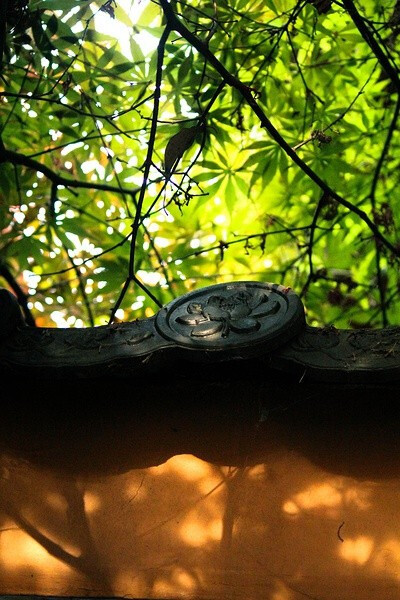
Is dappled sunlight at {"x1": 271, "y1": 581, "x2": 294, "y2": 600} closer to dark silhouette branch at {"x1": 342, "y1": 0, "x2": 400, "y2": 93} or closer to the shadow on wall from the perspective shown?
the shadow on wall

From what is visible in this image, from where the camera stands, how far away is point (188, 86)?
8.39ft

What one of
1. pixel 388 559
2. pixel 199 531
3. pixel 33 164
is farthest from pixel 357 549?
pixel 33 164

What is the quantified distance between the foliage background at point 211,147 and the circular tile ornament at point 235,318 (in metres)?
0.44

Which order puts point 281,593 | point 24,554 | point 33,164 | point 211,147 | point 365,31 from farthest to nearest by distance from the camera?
point 211,147 → point 33,164 → point 365,31 → point 24,554 → point 281,593

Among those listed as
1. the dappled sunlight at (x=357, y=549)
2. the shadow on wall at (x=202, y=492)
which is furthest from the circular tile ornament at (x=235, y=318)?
the dappled sunlight at (x=357, y=549)

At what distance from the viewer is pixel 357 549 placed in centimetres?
155

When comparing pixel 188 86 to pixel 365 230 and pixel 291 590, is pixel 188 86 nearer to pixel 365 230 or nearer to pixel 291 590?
pixel 365 230

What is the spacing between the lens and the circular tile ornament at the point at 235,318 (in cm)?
162

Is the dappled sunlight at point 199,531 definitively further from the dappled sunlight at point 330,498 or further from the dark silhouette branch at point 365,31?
the dark silhouette branch at point 365,31

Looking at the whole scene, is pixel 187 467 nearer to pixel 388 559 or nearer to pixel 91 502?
pixel 91 502

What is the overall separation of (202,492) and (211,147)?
4.40 feet

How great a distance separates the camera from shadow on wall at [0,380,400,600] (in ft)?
5.09

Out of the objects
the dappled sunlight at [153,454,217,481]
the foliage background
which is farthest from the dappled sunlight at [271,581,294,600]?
the foliage background

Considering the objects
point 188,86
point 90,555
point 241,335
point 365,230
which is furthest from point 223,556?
point 365,230
